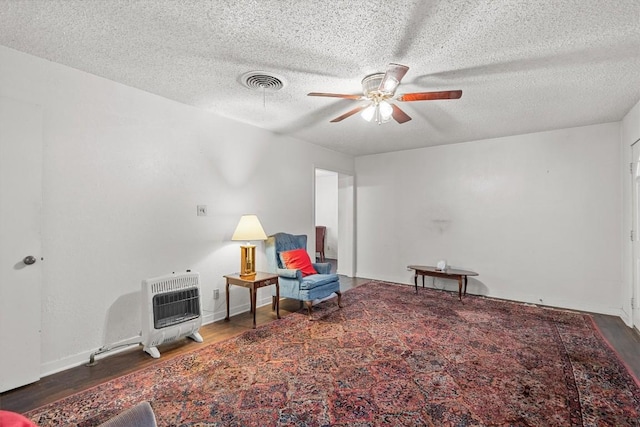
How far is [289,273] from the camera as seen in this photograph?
12.5ft

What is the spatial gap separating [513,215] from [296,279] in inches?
135

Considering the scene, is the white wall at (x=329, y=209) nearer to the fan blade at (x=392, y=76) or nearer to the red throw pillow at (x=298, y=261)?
the red throw pillow at (x=298, y=261)

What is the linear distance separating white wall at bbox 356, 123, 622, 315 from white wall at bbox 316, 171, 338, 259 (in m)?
2.78

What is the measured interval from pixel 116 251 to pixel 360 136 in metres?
3.48

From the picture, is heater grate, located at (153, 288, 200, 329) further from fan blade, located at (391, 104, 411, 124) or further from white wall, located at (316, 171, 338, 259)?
white wall, located at (316, 171, 338, 259)

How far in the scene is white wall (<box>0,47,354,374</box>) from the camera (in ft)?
8.05

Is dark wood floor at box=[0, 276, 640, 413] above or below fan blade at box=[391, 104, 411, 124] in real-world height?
below

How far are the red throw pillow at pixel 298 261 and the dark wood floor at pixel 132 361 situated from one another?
0.58 m

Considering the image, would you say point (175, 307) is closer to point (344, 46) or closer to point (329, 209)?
point (344, 46)

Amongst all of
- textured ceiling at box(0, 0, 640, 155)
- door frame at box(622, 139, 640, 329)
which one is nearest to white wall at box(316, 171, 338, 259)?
textured ceiling at box(0, 0, 640, 155)

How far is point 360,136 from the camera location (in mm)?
4676

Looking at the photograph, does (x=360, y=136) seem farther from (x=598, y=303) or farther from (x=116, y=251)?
(x=598, y=303)

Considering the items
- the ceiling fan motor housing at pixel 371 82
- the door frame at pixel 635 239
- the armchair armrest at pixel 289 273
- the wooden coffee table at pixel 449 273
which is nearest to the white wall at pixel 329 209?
the wooden coffee table at pixel 449 273

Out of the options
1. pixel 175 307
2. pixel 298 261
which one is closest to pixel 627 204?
pixel 298 261
